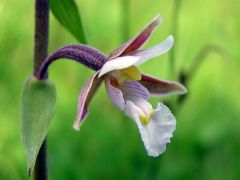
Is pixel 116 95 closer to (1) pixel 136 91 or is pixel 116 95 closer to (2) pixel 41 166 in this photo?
(1) pixel 136 91

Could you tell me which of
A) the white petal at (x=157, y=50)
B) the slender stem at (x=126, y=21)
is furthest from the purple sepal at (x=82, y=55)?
the slender stem at (x=126, y=21)

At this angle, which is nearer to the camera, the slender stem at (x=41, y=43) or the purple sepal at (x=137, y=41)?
the purple sepal at (x=137, y=41)

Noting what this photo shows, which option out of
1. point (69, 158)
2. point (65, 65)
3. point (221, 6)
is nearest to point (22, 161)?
point (69, 158)

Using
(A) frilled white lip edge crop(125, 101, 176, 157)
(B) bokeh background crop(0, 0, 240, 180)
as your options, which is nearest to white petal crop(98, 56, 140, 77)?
(A) frilled white lip edge crop(125, 101, 176, 157)

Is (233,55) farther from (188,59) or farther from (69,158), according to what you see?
(69,158)

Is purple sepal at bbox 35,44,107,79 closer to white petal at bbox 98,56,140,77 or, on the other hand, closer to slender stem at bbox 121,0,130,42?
white petal at bbox 98,56,140,77

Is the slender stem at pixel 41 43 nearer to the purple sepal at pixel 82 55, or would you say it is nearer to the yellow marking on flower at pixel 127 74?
the purple sepal at pixel 82 55

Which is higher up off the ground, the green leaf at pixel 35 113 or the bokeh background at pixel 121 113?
the green leaf at pixel 35 113
